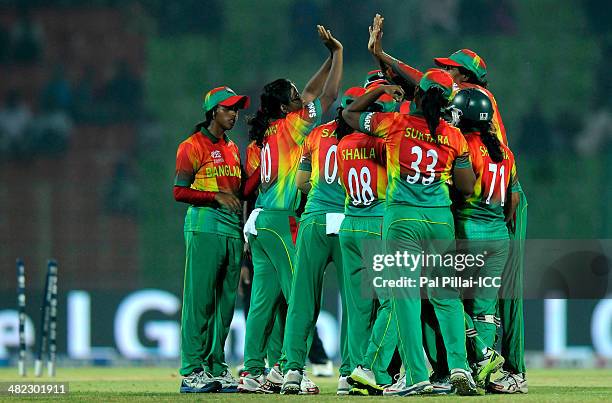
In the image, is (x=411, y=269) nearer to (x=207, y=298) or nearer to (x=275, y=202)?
(x=275, y=202)

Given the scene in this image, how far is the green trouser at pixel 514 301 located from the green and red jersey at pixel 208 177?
5.83 ft

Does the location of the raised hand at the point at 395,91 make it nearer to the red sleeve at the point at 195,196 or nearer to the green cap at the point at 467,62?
the green cap at the point at 467,62

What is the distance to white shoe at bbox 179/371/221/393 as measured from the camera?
Answer: 28.0ft

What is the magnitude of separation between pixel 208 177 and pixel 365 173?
125 centimetres

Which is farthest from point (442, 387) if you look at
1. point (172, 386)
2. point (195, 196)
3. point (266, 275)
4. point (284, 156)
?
point (172, 386)

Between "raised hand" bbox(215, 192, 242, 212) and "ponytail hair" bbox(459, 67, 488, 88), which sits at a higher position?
"ponytail hair" bbox(459, 67, 488, 88)

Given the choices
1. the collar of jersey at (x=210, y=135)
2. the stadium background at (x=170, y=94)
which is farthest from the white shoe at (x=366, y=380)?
the stadium background at (x=170, y=94)

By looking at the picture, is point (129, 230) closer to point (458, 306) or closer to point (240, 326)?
point (240, 326)

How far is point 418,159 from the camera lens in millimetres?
7488

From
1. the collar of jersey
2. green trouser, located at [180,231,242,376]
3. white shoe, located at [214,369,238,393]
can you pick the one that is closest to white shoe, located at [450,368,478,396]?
white shoe, located at [214,369,238,393]

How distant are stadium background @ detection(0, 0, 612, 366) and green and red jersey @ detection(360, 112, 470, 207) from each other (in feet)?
28.1

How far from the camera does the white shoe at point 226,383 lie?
867 centimetres

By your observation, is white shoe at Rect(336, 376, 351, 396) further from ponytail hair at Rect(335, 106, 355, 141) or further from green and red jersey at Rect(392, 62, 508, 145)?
green and red jersey at Rect(392, 62, 508, 145)

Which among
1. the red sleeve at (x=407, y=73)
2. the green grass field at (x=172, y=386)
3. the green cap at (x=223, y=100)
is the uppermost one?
the red sleeve at (x=407, y=73)
